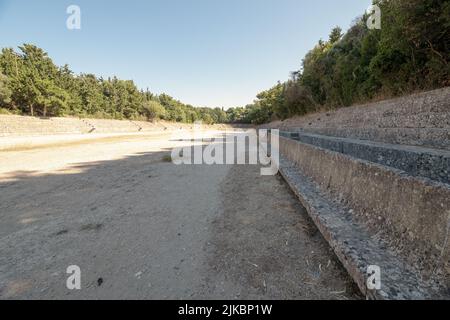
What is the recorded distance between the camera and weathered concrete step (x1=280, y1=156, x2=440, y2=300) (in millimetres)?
1543

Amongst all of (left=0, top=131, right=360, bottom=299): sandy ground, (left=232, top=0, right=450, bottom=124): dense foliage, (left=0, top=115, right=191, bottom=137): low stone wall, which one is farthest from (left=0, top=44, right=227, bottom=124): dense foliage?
(left=232, top=0, right=450, bottom=124): dense foliage

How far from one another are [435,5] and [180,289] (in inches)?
454

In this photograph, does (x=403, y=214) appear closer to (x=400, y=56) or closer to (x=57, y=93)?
(x=400, y=56)

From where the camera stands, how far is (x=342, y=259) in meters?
2.18

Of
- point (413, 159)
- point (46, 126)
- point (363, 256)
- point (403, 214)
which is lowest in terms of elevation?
point (363, 256)

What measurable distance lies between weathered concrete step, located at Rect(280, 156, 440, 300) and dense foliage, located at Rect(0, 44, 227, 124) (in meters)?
53.3

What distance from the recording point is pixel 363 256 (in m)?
1.98

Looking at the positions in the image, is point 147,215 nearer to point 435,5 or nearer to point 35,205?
point 35,205

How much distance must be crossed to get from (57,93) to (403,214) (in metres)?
56.2

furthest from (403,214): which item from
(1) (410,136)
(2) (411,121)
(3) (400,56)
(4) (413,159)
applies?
(3) (400,56)

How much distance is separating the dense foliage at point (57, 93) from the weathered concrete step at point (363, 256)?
5327 cm

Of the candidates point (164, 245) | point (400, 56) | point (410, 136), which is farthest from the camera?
point (400, 56)

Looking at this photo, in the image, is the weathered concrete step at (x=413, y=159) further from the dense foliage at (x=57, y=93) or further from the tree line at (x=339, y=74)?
the dense foliage at (x=57, y=93)

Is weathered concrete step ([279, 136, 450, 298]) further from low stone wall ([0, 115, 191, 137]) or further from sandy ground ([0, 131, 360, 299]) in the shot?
low stone wall ([0, 115, 191, 137])
